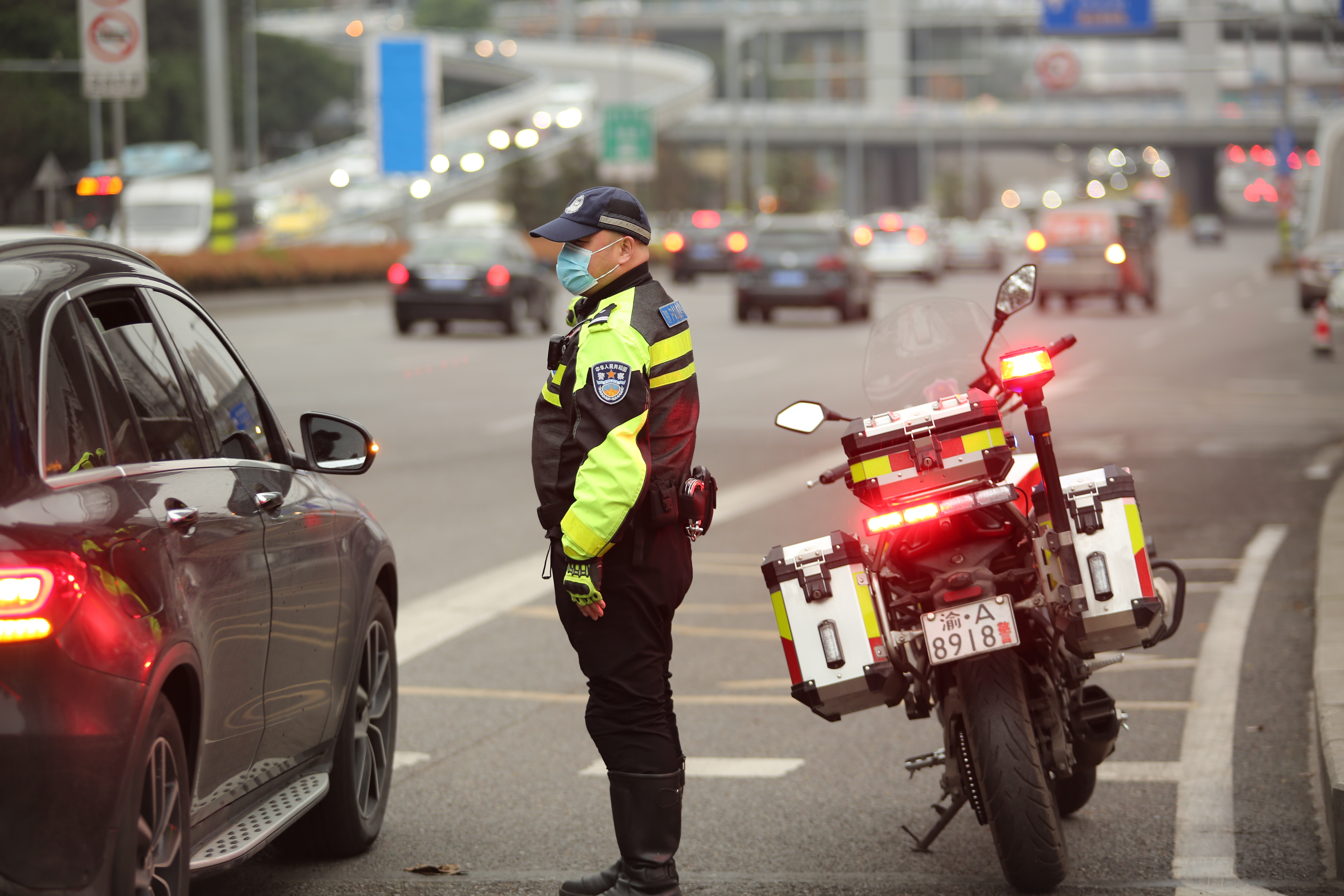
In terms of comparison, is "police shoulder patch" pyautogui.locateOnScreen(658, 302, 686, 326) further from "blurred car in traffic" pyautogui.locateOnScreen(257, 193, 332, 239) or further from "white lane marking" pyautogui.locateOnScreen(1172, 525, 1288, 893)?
"blurred car in traffic" pyautogui.locateOnScreen(257, 193, 332, 239)

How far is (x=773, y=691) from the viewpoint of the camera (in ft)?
26.2

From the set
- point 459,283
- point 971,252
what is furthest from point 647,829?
point 971,252

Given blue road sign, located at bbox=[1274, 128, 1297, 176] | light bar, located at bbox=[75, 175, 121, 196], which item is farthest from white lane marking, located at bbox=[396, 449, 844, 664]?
blue road sign, located at bbox=[1274, 128, 1297, 176]

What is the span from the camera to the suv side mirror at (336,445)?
530cm

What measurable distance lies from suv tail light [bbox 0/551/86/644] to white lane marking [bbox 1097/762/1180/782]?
12.4 feet

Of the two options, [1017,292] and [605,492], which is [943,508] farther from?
[605,492]

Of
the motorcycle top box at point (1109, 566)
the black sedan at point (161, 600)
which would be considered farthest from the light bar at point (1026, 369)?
the black sedan at point (161, 600)

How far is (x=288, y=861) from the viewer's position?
545cm

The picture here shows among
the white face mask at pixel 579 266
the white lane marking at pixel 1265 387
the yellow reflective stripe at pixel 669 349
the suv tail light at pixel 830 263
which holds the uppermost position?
the white face mask at pixel 579 266

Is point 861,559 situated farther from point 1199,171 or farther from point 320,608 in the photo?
point 1199,171

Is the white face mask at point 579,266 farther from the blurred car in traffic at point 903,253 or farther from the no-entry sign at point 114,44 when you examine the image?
the blurred car in traffic at point 903,253

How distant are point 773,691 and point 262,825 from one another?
3.58m

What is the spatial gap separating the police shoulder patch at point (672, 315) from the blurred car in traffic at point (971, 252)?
189ft

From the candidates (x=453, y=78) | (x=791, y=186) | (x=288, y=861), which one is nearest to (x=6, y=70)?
(x=288, y=861)
